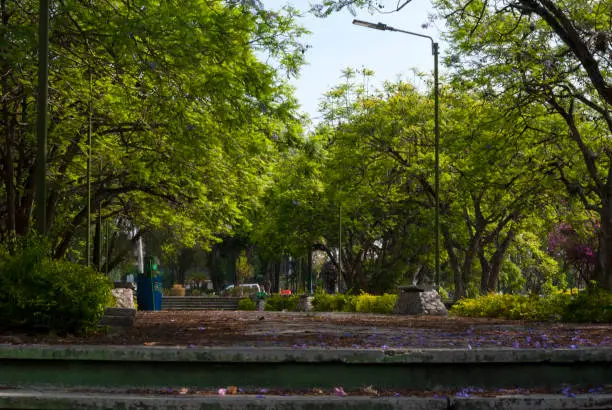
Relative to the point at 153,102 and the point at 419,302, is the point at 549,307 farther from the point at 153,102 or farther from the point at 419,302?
the point at 153,102

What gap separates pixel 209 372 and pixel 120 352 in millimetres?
808

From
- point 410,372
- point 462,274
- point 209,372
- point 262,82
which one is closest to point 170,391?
point 209,372

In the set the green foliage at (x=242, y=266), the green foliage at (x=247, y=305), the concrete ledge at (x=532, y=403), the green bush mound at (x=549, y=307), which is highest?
the green foliage at (x=242, y=266)

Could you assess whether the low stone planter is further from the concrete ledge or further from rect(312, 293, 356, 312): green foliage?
the concrete ledge

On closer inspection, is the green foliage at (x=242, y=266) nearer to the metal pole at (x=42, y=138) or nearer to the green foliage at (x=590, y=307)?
the green foliage at (x=590, y=307)

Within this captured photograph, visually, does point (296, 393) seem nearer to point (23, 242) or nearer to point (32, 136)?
point (23, 242)

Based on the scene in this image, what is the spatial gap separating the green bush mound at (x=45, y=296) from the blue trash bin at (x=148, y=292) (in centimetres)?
1826

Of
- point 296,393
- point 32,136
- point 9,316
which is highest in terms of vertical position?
point 32,136

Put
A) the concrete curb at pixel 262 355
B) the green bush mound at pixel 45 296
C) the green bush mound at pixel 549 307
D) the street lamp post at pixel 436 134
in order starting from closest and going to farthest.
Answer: the concrete curb at pixel 262 355 → the green bush mound at pixel 45 296 → the green bush mound at pixel 549 307 → the street lamp post at pixel 436 134

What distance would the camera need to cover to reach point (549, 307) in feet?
56.6

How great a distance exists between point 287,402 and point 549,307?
41.1 feet

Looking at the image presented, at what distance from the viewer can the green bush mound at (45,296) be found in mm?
9250

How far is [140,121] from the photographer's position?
20.2 metres

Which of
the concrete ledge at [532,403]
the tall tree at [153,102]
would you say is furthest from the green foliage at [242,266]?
the concrete ledge at [532,403]
